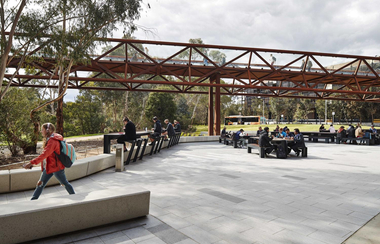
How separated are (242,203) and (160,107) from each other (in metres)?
24.8

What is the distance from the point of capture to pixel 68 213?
322 cm

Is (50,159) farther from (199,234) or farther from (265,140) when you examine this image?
(265,140)

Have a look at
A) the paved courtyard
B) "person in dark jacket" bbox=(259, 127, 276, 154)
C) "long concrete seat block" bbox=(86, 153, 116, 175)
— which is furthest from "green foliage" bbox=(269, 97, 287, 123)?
"long concrete seat block" bbox=(86, 153, 116, 175)

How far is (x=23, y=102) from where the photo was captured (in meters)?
11.0

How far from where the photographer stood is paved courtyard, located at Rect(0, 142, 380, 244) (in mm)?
3291

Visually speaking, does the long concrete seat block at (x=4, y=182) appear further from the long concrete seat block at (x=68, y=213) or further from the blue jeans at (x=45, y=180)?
the long concrete seat block at (x=68, y=213)

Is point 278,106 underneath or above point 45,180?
above

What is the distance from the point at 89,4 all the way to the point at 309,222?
1213cm

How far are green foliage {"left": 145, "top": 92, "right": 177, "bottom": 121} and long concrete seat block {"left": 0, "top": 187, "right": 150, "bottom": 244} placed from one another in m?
25.1

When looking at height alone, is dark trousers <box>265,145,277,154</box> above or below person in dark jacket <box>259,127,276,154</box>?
below

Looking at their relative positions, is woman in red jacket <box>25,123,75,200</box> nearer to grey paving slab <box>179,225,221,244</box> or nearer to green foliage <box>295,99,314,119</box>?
grey paving slab <box>179,225,221,244</box>

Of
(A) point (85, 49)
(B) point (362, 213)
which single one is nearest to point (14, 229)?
(B) point (362, 213)

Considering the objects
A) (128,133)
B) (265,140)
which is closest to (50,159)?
(128,133)

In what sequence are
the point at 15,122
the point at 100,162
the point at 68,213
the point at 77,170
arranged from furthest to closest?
the point at 15,122 → the point at 100,162 → the point at 77,170 → the point at 68,213
